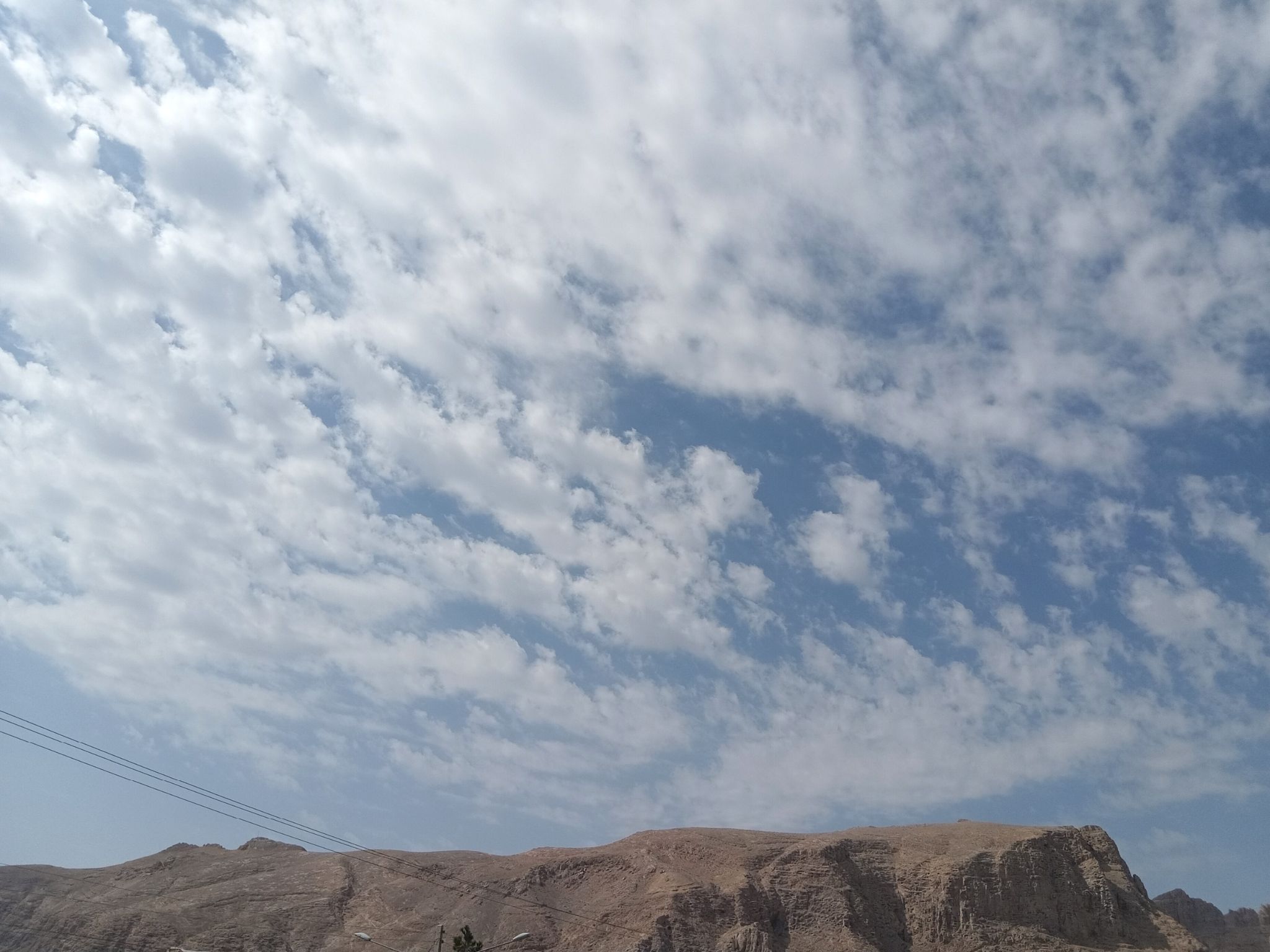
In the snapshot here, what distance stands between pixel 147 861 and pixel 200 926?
2366cm

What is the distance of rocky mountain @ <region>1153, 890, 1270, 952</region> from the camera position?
101 m

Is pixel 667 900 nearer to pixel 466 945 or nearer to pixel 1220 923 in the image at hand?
pixel 466 945

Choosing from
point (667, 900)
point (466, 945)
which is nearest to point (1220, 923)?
point (667, 900)

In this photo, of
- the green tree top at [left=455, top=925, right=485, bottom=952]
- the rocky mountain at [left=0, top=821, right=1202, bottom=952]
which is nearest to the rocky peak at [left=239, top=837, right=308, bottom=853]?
the rocky mountain at [left=0, top=821, right=1202, bottom=952]

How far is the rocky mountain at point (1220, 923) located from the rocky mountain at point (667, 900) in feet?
78.2

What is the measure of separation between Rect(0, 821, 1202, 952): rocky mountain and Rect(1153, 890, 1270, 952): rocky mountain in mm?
23835

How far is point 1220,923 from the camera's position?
362 ft

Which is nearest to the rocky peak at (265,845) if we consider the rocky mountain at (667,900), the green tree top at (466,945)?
the rocky mountain at (667,900)

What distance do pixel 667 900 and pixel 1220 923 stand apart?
69144 mm

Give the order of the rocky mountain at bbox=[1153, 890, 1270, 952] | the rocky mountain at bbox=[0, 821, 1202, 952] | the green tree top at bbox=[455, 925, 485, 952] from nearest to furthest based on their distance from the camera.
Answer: the green tree top at bbox=[455, 925, 485, 952] → the rocky mountain at bbox=[0, 821, 1202, 952] → the rocky mountain at bbox=[1153, 890, 1270, 952]

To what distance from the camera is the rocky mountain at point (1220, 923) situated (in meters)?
101

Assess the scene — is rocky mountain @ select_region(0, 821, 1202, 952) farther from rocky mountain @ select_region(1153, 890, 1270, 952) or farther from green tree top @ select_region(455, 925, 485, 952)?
green tree top @ select_region(455, 925, 485, 952)

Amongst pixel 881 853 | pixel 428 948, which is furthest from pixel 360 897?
pixel 881 853

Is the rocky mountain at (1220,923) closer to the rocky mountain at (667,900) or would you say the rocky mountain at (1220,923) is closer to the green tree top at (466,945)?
the rocky mountain at (667,900)
